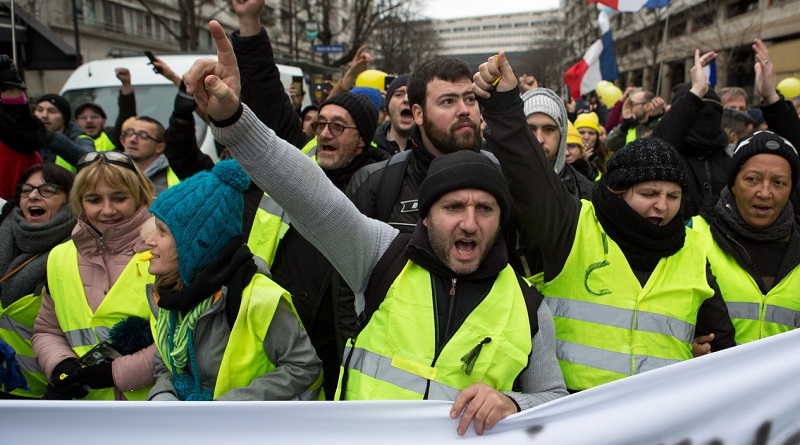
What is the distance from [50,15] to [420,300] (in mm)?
31608

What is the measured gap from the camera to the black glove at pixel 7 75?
347 cm

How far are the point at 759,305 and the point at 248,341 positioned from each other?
207cm

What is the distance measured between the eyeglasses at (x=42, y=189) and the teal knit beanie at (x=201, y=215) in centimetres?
139

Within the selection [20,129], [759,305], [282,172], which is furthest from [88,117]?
[759,305]

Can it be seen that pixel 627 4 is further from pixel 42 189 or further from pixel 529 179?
pixel 42 189

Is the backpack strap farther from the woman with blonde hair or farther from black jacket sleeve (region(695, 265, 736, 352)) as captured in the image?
black jacket sleeve (region(695, 265, 736, 352))

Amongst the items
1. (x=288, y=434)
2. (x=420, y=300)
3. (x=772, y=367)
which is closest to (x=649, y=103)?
(x=772, y=367)

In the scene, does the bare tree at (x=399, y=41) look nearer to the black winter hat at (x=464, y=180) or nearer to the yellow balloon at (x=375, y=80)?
the yellow balloon at (x=375, y=80)

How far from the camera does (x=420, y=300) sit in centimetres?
A: 194

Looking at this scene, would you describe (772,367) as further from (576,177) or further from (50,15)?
(50,15)

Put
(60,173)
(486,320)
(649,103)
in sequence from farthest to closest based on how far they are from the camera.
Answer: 1. (649,103)
2. (60,173)
3. (486,320)

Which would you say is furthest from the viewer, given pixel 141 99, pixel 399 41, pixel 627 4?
pixel 399 41

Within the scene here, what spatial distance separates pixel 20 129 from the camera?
3.83 m

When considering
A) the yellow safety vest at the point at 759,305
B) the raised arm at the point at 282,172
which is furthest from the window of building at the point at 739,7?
the raised arm at the point at 282,172
